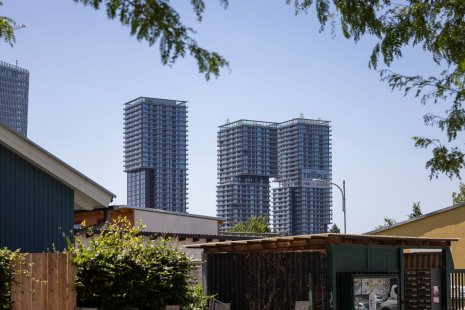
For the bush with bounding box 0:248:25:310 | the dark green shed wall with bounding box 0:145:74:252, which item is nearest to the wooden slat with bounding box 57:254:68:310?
the bush with bounding box 0:248:25:310

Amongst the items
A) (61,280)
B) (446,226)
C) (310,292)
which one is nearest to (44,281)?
(61,280)

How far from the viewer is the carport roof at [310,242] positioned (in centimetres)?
1856

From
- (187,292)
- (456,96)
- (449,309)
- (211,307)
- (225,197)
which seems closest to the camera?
(456,96)

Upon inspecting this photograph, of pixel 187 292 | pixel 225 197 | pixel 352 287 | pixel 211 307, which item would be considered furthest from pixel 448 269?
pixel 225 197

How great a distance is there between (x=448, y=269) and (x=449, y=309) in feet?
3.53

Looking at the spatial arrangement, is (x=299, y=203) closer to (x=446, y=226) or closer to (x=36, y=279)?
(x=446, y=226)

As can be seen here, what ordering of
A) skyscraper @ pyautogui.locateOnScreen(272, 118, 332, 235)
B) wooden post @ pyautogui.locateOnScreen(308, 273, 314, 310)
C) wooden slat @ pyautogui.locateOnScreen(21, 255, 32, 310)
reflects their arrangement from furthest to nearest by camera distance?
skyscraper @ pyautogui.locateOnScreen(272, 118, 332, 235) < wooden post @ pyautogui.locateOnScreen(308, 273, 314, 310) < wooden slat @ pyautogui.locateOnScreen(21, 255, 32, 310)

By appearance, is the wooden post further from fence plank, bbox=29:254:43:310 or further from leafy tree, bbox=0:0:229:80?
leafy tree, bbox=0:0:229:80

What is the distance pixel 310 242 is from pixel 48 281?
6408mm

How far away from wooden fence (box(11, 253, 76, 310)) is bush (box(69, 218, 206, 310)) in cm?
19

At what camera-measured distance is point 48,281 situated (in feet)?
48.2

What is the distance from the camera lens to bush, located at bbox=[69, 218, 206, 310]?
14719 millimetres

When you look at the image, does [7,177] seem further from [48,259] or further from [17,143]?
Result: [48,259]

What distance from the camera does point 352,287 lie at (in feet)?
61.6
